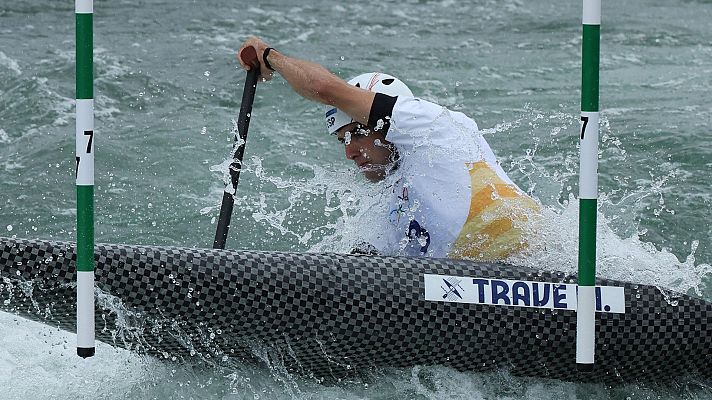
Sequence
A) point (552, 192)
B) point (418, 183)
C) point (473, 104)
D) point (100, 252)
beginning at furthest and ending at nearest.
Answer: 1. point (473, 104)
2. point (552, 192)
3. point (418, 183)
4. point (100, 252)

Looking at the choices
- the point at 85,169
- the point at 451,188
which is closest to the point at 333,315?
the point at 451,188

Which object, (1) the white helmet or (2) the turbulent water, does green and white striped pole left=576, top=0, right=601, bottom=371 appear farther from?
(1) the white helmet

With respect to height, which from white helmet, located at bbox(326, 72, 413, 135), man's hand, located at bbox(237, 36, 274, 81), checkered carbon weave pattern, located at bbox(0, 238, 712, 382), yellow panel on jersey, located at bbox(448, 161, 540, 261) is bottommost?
checkered carbon weave pattern, located at bbox(0, 238, 712, 382)

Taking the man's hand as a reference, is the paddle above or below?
below

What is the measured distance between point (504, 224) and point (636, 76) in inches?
227

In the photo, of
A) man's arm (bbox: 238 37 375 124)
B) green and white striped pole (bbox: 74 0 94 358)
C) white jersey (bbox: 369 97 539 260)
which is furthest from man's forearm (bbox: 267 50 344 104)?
green and white striped pole (bbox: 74 0 94 358)

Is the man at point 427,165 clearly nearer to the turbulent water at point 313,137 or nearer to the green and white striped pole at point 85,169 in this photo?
the turbulent water at point 313,137

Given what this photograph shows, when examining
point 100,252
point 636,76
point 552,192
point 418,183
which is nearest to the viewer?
point 100,252

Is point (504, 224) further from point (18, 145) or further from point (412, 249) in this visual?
point (18, 145)

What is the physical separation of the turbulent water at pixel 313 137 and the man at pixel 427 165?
8.8 inches

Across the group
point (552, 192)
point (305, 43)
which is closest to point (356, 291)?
point (552, 192)

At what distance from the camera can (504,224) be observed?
4.46 metres

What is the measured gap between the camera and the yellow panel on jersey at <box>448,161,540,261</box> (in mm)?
4398

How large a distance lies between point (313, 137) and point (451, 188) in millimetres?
3762
